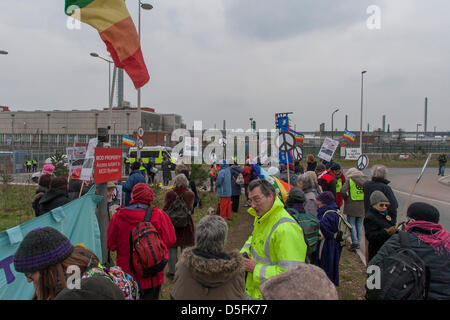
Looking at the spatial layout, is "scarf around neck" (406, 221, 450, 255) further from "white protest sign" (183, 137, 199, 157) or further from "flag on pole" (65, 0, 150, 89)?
"white protest sign" (183, 137, 199, 157)

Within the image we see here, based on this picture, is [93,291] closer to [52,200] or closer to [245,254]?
[245,254]

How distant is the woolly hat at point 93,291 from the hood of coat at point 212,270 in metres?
0.49

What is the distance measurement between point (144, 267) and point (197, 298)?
4.43ft

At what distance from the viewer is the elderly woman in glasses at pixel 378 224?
3727 millimetres

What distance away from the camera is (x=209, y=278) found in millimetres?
1938

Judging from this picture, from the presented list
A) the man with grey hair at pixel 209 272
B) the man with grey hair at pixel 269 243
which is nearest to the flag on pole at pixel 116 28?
the man with grey hair at pixel 269 243

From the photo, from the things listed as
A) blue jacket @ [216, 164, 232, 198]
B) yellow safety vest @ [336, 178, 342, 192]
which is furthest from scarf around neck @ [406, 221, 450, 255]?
blue jacket @ [216, 164, 232, 198]

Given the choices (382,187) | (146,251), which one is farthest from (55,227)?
(382,187)

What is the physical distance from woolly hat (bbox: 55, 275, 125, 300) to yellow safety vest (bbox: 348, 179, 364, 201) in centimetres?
544

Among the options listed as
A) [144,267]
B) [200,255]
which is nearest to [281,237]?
[200,255]

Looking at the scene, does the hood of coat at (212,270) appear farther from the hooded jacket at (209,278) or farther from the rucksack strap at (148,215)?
the rucksack strap at (148,215)

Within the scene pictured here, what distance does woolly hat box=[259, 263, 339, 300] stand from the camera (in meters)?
1.37

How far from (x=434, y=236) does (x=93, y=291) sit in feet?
8.54
